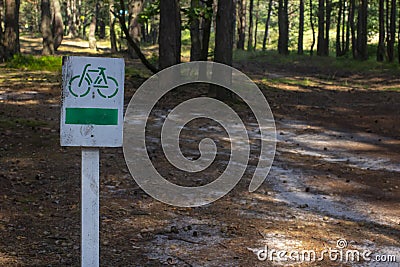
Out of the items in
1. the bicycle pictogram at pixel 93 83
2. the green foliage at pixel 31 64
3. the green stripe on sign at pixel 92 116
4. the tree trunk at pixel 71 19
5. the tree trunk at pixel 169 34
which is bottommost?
the green stripe on sign at pixel 92 116

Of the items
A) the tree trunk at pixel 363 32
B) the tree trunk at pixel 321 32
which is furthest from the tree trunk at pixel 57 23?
the tree trunk at pixel 321 32

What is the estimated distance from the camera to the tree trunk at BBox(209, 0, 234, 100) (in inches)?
599

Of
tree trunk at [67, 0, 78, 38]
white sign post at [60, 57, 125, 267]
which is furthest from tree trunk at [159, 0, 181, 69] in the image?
tree trunk at [67, 0, 78, 38]

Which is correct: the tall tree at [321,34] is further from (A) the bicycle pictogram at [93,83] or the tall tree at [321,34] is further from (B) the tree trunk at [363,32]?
(A) the bicycle pictogram at [93,83]

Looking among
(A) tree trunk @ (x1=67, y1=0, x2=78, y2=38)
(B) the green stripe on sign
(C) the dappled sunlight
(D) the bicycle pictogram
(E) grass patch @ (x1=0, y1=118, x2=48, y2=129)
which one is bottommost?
(C) the dappled sunlight

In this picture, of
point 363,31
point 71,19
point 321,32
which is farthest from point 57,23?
point 71,19

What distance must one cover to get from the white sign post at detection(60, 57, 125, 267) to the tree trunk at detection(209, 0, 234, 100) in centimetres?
1162

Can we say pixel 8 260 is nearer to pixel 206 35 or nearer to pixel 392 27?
pixel 206 35

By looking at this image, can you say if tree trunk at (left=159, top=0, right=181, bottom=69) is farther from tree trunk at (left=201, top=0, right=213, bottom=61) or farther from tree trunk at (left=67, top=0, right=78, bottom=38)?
tree trunk at (left=67, top=0, right=78, bottom=38)

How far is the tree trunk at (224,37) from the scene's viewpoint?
15205 millimetres

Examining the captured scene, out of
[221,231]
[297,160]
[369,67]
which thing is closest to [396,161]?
[297,160]

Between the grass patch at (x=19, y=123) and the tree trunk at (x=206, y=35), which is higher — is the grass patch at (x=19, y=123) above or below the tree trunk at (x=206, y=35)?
below

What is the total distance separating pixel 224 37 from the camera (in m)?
15.4

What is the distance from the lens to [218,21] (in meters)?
15.4
